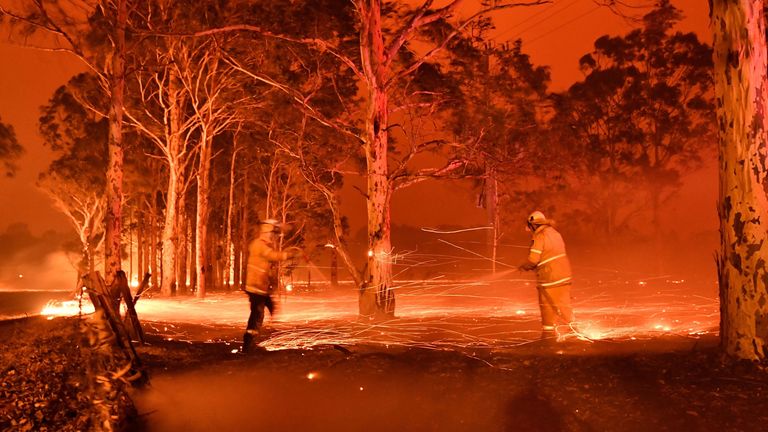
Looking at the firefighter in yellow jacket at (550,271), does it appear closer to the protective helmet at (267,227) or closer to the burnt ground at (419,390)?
the burnt ground at (419,390)

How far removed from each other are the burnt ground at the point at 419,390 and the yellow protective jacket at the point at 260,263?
1085 mm

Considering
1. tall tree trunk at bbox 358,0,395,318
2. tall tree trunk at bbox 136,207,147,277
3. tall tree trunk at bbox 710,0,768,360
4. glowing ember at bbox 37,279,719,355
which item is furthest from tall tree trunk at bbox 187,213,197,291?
tall tree trunk at bbox 710,0,768,360

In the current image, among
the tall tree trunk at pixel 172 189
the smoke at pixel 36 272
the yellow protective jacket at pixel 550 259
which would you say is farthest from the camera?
the smoke at pixel 36 272


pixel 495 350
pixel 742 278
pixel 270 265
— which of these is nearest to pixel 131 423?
pixel 270 265

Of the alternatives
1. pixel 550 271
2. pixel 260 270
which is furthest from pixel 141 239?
pixel 550 271

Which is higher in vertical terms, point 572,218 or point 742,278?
point 572,218

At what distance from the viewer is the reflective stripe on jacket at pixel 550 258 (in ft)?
31.7

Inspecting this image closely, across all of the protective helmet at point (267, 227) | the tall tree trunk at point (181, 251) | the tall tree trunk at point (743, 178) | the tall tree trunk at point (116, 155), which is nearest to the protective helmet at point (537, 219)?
the tall tree trunk at point (743, 178)

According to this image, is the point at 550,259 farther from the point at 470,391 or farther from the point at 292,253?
the point at 292,253

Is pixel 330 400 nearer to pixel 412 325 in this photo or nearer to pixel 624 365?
pixel 624 365

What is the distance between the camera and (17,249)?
285 ft

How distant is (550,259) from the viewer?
968 cm

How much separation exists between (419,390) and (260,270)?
343 centimetres

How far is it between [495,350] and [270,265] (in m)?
3.47
